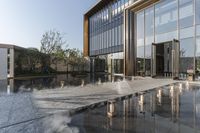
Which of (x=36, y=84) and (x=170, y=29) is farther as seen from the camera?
Result: (x=170, y=29)

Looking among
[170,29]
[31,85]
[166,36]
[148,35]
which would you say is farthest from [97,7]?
[31,85]

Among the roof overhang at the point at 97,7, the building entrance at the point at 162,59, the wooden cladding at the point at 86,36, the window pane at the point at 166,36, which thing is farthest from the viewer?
the wooden cladding at the point at 86,36

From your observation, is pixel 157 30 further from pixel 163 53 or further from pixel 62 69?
pixel 62 69

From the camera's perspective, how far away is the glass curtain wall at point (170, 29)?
20.7 meters

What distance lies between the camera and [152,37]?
2595cm

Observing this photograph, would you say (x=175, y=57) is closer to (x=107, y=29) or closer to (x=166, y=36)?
(x=166, y=36)

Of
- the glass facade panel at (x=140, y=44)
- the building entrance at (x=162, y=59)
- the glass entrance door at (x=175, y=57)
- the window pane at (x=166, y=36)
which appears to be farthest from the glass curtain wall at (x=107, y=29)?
the glass entrance door at (x=175, y=57)

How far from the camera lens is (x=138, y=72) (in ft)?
94.9

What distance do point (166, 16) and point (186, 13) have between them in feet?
9.09

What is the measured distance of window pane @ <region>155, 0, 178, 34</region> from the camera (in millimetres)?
22797

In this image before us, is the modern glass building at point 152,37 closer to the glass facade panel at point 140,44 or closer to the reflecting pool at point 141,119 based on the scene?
the glass facade panel at point 140,44

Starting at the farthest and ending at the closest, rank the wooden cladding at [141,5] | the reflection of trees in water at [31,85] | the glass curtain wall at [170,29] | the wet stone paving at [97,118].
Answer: the wooden cladding at [141,5] → the glass curtain wall at [170,29] → the reflection of trees in water at [31,85] → the wet stone paving at [97,118]

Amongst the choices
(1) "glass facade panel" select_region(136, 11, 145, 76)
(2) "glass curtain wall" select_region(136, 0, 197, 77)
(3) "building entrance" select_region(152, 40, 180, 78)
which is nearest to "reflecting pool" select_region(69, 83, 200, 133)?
(2) "glass curtain wall" select_region(136, 0, 197, 77)

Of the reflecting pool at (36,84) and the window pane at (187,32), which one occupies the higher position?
the window pane at (187,32)
